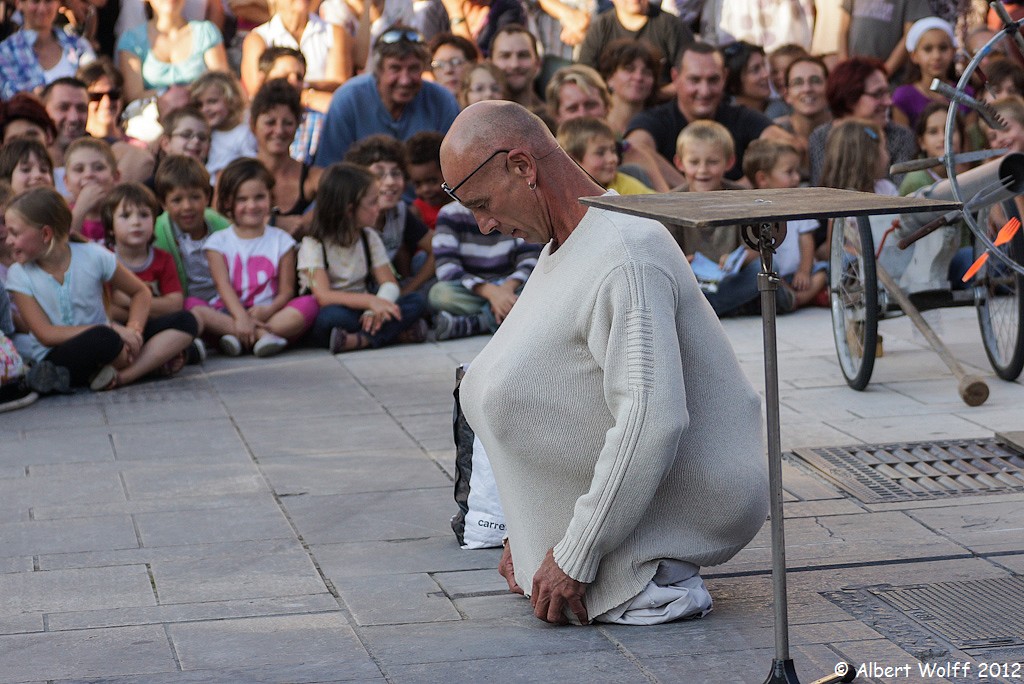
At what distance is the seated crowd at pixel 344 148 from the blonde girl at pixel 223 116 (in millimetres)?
16

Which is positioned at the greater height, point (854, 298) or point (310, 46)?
point (310, 46)

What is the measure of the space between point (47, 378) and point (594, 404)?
391cm

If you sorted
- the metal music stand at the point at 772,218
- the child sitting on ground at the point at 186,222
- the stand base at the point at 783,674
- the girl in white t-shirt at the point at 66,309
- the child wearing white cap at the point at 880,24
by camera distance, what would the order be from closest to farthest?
the metal music stand at the point at 772,218
the stand base at the point at 783,674
the girl in white t-shirt at the point at 66,309
the child sitting on ground at the point at 186,222
the child wearing white cap at the point at 880,24

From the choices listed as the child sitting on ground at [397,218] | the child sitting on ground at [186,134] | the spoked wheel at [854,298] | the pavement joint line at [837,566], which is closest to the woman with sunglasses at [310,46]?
the child sitting on ground at [186,134]

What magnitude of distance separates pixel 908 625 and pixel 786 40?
8326 mm

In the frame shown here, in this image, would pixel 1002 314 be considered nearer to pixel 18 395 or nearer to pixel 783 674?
pixel 783 674

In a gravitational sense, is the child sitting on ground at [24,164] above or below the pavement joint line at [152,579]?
above

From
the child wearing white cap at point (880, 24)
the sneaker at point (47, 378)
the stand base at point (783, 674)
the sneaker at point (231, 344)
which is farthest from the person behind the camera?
the child wearing white cap at point (880, 24)

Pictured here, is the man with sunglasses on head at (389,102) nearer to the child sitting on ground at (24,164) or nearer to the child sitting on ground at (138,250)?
the child sitting on ground at (138,250)

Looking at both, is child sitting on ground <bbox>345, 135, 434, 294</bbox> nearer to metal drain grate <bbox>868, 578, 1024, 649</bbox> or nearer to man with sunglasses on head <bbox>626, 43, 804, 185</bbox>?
man with sunglasses on head <bbox>626, 43, 804, 185</bbox>

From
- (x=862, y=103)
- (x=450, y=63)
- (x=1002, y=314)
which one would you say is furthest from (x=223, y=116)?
(x=1002, y=314)

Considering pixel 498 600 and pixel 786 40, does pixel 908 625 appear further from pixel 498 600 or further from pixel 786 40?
pixel 786 40

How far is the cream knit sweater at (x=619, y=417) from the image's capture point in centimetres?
331

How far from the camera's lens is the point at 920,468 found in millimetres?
5059
